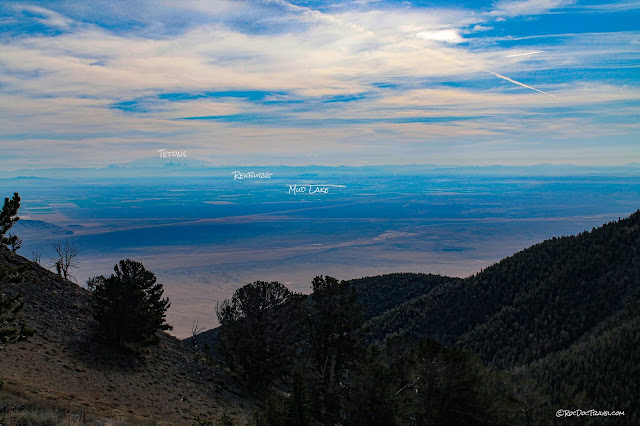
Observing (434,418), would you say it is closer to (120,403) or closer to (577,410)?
(577,410)

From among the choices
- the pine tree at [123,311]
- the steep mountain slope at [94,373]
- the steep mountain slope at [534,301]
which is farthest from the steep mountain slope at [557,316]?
the pine tree at [123,311]

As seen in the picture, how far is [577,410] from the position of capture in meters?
23.4

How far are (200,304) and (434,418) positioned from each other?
128 meters

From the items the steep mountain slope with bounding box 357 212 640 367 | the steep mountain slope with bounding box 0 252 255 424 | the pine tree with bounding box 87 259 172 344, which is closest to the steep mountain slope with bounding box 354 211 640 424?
the steep mountain slope with bounding box 357 212 640 367

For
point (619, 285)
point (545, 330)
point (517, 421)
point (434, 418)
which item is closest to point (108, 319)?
point (434, 418)

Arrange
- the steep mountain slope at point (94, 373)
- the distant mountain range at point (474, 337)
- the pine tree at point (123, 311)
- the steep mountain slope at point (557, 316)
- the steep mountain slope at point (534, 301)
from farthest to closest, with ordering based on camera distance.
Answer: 1. the steep mountain slope at point (534, 301)
2. the steep mountain slope at point (557, 316)
3. the pine tree at point (123, 311)
4. the distant mountain range at point (474, 337)
5. the steep mountain slope at point (94, 373)

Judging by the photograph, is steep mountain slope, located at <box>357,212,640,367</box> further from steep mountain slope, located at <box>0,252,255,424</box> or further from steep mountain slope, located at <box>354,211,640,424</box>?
steep mountain slope, located at <box>0,252,255,424</box>

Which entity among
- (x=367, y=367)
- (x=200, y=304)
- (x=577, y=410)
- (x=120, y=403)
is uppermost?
(x=367, y=367)

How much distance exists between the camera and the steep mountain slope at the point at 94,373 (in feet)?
67.3

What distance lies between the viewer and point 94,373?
23953 mm

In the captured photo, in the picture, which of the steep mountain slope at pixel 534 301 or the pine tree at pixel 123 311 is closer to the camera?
the pine tree at pixel 123 311

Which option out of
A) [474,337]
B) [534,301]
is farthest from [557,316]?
[474,337]

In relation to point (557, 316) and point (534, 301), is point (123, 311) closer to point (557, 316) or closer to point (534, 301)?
point (557, 316)

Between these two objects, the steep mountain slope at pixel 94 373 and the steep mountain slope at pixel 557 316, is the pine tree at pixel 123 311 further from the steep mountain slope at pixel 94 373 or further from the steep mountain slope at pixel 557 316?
the steep mountain slope at pixel 557 316
